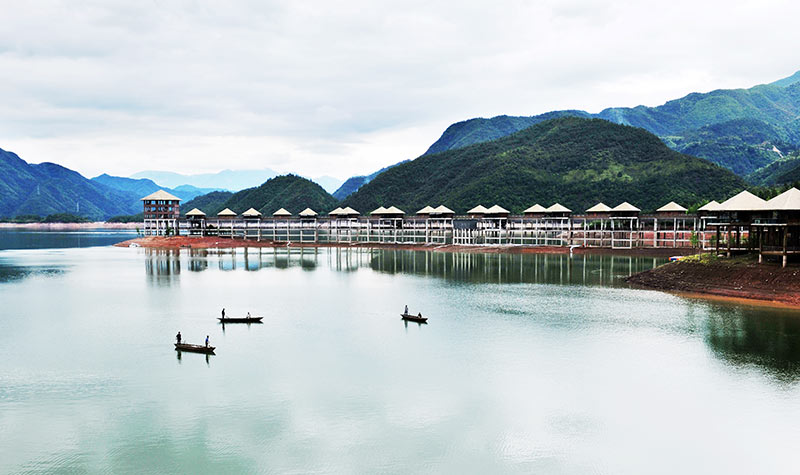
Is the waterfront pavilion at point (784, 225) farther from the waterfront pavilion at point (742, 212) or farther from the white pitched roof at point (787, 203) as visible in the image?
the waterfront pavilion at point (742, 212)

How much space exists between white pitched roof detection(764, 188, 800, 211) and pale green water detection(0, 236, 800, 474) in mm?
8828

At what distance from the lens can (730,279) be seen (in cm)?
3784

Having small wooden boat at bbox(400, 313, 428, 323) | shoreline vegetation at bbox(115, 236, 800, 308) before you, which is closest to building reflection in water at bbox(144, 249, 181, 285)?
small wooden boat at bbox(400, 313, 428, 323)

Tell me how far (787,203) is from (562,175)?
299 ft

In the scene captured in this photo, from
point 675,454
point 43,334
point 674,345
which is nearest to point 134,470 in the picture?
point 675,454

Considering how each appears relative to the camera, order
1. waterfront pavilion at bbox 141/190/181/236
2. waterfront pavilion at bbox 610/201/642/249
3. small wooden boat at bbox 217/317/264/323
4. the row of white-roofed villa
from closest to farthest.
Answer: small wooden boat at bbox 217/317/264/323 → the row of white-roofed villa → waterfront pavilion at bbox 610/201/642/249 → waterfront pavilion at bbox 141/190/181/236

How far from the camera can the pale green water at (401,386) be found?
15.2 meters

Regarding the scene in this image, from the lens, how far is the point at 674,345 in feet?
84.6

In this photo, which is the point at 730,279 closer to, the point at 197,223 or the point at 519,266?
the point at 519,266

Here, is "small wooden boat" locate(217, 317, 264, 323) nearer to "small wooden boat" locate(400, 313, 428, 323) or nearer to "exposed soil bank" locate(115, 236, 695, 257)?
"small wooden boat" locate(400, 313, 428, 323)

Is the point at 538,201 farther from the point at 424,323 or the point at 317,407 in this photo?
the point at 317,407

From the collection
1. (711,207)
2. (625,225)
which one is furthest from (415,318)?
(625,225)

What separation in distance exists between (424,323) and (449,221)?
64621 mm

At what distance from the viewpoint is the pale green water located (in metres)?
15.2
